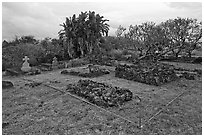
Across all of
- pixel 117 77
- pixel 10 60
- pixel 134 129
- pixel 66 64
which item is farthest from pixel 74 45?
pixel 134 129

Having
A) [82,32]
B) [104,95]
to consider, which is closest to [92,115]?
[104,95]

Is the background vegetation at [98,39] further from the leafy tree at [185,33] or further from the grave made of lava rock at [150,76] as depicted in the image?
the grave made of lava rock at [150,76]

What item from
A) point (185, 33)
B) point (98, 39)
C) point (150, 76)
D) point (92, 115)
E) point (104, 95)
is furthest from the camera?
point (98, 39)

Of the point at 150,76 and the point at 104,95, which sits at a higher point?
the point at 150,76

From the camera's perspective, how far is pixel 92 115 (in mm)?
6023

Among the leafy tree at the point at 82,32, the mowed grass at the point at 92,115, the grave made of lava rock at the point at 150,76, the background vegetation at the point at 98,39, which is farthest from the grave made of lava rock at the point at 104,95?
the leafy tree at the point at 82,32

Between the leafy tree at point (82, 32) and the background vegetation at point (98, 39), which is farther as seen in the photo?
the leafy tree at point (82, 32)

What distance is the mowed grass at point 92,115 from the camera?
5094 mm

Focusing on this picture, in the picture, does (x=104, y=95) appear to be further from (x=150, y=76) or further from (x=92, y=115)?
(x=150, y=76)

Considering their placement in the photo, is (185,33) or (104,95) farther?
(185,33)

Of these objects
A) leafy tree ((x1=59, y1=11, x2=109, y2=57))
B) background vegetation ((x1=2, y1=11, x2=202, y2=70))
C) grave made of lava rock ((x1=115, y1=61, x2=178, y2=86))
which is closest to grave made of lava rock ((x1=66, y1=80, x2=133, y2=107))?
grave made of lava rock ((x1=115, y1=61, x2=178, y2=86))

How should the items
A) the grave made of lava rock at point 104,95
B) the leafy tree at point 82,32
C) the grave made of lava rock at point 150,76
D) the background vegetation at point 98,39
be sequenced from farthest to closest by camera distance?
1. the leafy tree at point 82,32
2. the background vegetation at point 98,39
3. the grave made of lava rock at point 150,76
4. the grave made of lava rock at point 104,95

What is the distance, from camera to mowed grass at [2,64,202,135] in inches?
201

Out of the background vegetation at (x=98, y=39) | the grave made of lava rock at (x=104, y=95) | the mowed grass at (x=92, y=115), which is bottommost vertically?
the mowed grass at (x=92, y=115)
